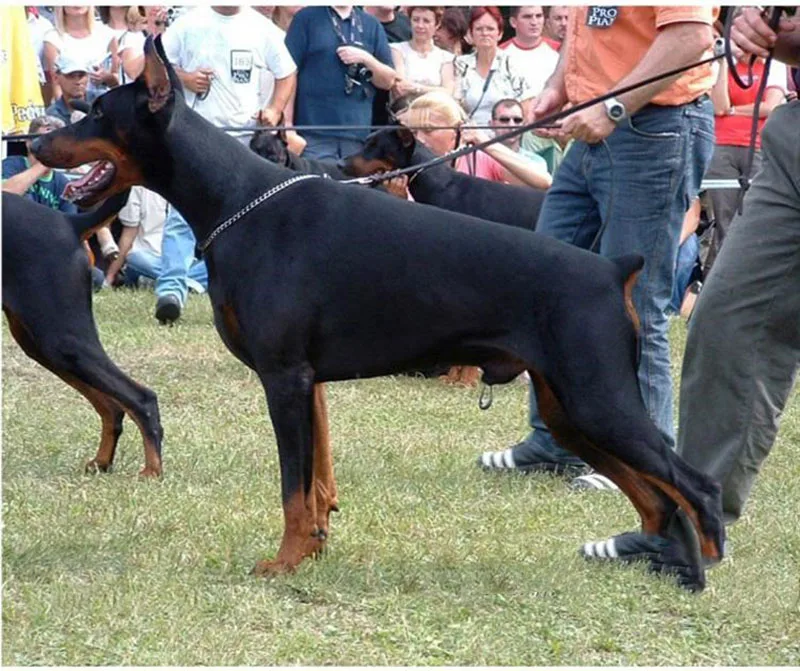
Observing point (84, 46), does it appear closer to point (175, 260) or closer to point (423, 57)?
point (175, 260)

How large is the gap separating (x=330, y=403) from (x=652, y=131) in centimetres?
292

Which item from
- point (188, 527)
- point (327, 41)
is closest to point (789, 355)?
point (188, 527)

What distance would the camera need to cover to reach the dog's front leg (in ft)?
14.7

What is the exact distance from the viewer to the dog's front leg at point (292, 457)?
4473 mm

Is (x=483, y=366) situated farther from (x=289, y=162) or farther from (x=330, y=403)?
(x=289, y=162)

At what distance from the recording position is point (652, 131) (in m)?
5.41

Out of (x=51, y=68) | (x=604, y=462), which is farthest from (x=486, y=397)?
(x=51, y=68)

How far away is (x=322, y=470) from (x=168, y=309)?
5478 millimetres

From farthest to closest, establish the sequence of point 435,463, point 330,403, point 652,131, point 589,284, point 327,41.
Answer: point 327,41 → point 330,403 → point 435,463 → point 652,131 → point 589,284

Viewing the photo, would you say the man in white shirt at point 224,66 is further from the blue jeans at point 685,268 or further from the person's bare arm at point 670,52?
the person's bare arm at point 670,52

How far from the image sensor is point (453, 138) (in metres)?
8.90

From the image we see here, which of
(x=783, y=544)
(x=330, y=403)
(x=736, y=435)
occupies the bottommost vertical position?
(x=330, y=403)

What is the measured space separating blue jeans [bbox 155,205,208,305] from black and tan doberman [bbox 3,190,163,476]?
4.13m

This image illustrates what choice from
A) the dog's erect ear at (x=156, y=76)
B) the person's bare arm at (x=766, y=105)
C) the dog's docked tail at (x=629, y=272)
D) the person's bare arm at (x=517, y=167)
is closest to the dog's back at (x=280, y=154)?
the person's bare arm at (x=517, y=167)
